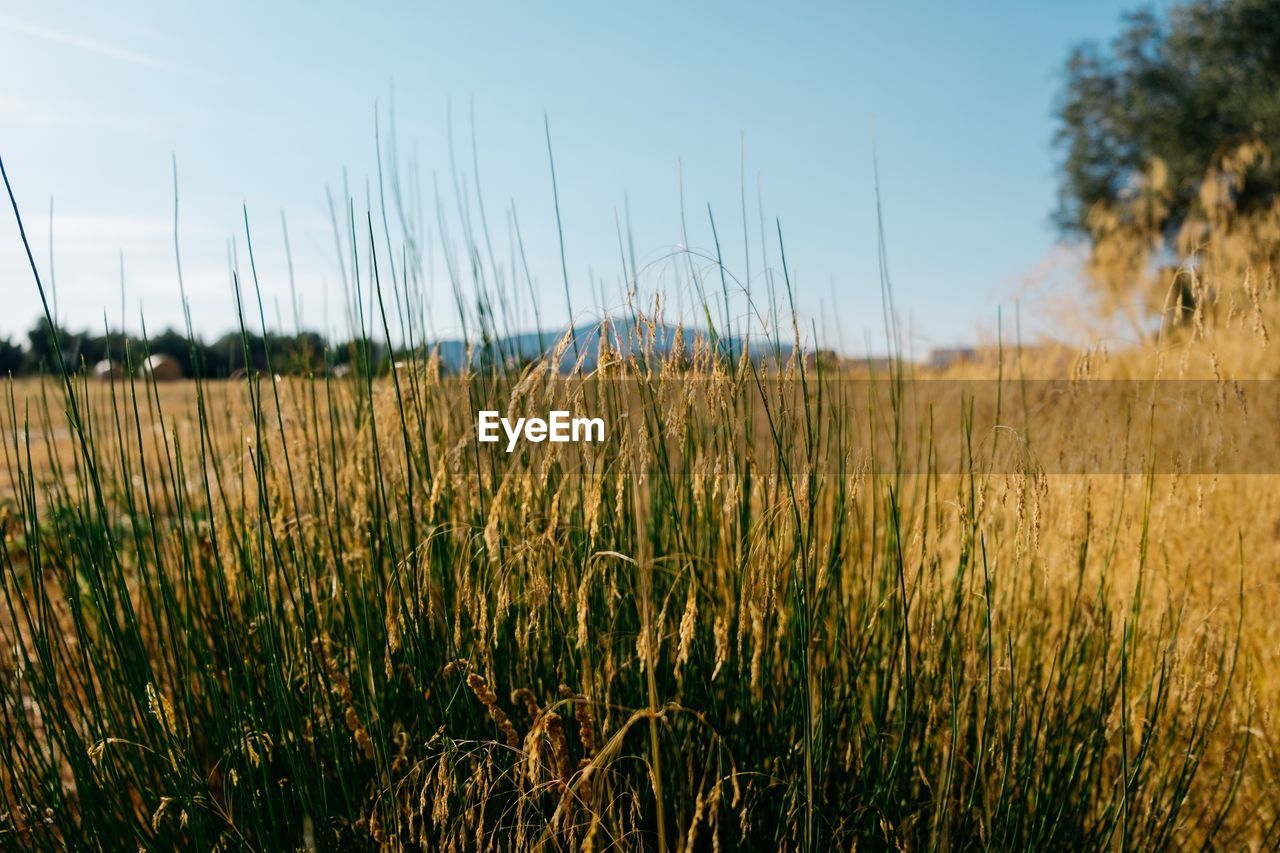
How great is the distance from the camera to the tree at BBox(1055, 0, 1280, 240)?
433 inches

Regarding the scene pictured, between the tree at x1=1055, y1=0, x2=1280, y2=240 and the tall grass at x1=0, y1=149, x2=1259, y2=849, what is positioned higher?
the tree at x1=1055, y1=0, x2=1280, y2=240

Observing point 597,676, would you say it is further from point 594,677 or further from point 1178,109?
point 1178,109

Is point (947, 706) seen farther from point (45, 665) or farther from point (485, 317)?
point (45, 665)

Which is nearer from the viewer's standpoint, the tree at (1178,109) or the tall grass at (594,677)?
the tall grass at (594,677)

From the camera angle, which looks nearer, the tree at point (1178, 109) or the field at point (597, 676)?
the field at point (597, 676)

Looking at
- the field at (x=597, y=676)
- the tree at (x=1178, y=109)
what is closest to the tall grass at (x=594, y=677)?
the field at (x=597, y=676)

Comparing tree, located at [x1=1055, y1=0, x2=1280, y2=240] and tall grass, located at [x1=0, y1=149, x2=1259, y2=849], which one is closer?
tall grass, located at [x1=0, y1=149, x2=1259, y2=849]

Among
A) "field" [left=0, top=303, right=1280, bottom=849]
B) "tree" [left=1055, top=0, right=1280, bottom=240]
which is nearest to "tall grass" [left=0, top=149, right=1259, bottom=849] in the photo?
"field" [left=0, top=303, right=1280, bottom=849]

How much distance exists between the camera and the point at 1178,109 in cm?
1198

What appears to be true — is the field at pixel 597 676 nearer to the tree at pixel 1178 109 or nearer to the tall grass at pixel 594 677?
the tall grass at pixel 594 677

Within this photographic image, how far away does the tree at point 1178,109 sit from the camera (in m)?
11.0

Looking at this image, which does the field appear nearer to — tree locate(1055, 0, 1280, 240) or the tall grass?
the tall grass

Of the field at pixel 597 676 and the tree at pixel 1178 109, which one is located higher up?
the tree at pixel 1178 109

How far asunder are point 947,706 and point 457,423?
1442 millimetres
